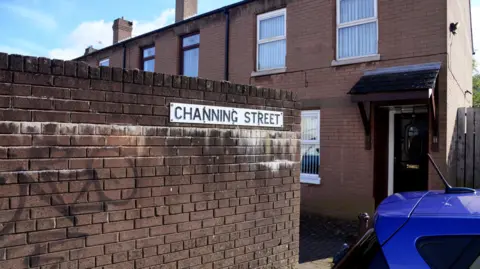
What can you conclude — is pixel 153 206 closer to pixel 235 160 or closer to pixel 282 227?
pixel 235 160

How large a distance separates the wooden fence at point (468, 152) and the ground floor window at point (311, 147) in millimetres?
2783

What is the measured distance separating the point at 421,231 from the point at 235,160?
2.55 meters

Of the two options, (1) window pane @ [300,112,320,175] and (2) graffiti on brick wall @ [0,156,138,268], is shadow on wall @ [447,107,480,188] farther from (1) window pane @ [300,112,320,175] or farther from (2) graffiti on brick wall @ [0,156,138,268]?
(2) graffiti on brick wall @ [0,156,138,268]

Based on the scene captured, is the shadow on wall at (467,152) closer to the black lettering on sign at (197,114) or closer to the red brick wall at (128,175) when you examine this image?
the red brick wall at (128,175)

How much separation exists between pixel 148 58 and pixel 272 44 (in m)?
5.54

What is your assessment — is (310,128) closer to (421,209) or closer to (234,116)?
(234,116)

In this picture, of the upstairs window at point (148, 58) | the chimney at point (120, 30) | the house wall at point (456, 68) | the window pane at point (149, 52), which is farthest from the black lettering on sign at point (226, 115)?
the chimney at point (120, 30)

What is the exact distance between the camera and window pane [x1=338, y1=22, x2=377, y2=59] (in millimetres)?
8758

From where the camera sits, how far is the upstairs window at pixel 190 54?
12570mm

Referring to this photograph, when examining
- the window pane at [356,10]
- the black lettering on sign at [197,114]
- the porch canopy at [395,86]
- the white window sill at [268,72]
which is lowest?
the black lettering on sign at [197,114]

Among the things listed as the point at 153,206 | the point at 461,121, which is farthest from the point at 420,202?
the point at 461,121

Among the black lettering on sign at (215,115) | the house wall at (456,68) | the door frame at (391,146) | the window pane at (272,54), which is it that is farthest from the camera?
the window pane at (272,54)

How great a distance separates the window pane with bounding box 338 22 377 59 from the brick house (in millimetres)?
21

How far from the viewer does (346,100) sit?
8.91 m
